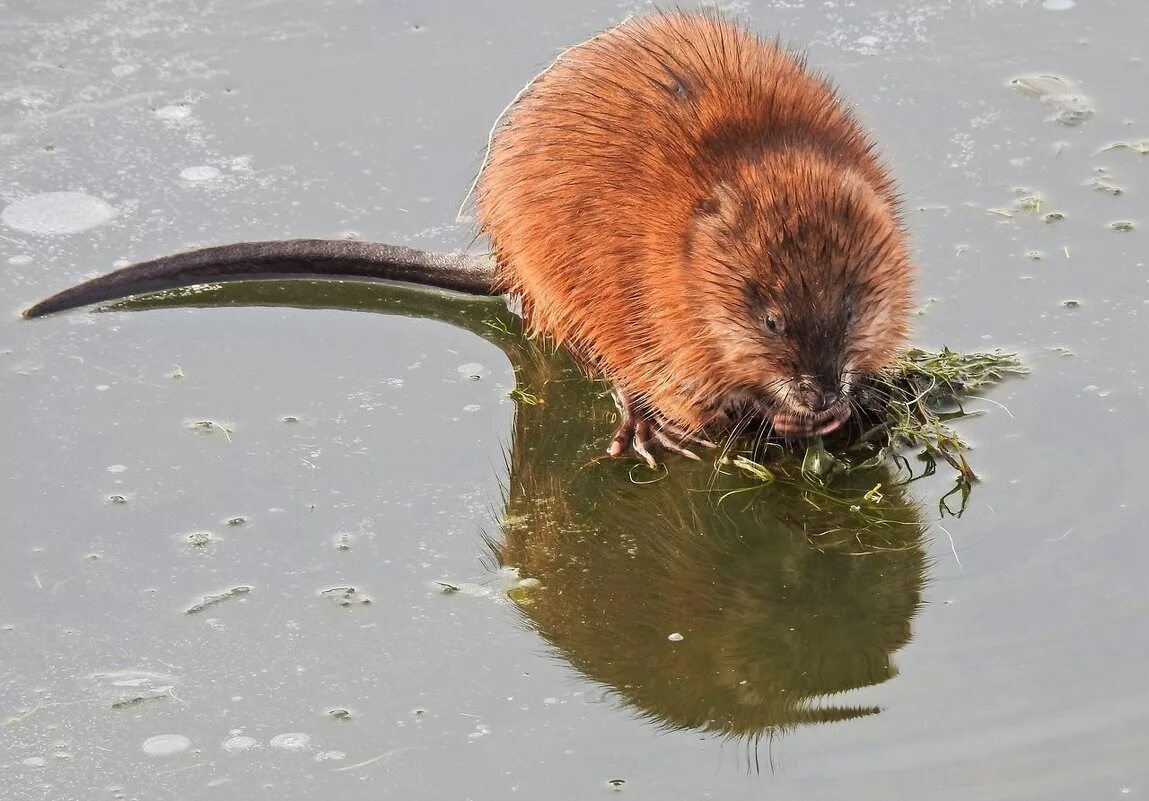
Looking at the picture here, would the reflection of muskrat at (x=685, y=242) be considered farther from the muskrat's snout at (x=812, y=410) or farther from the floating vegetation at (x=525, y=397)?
the floating vegetation at (x=525, y=397)

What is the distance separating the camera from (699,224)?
391cm

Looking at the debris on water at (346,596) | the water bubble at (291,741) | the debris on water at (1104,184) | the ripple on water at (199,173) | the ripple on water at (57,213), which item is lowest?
the water bubble at (291,741)

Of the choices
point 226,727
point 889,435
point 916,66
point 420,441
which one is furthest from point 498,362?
point 916,66

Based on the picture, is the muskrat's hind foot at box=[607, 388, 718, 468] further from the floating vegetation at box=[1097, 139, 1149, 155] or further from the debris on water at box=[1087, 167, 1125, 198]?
the floating vegetation at box=[1097, 139, 1149, 155]

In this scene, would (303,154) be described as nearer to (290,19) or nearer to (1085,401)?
(290,19)

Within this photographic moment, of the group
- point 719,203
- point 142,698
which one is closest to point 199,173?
point 719,203

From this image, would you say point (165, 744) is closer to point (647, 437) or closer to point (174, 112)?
point (647, 437)

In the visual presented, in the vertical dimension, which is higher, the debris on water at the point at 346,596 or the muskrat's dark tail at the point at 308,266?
the muskrat's dark tail at the point at 308,266

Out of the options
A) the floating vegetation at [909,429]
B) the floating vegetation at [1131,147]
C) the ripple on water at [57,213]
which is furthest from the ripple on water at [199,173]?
the floating vegetation at [1131,147]

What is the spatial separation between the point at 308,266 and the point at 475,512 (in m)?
1.27

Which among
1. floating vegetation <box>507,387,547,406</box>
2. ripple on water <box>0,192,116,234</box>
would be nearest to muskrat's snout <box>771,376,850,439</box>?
floating vegetation <box>507,387,547,406</box>

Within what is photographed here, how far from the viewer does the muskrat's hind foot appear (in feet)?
13.4

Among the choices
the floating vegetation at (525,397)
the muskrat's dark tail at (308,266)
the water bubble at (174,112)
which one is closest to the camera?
the floating vegetation at (525,397)

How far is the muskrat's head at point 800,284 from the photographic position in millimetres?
3707
